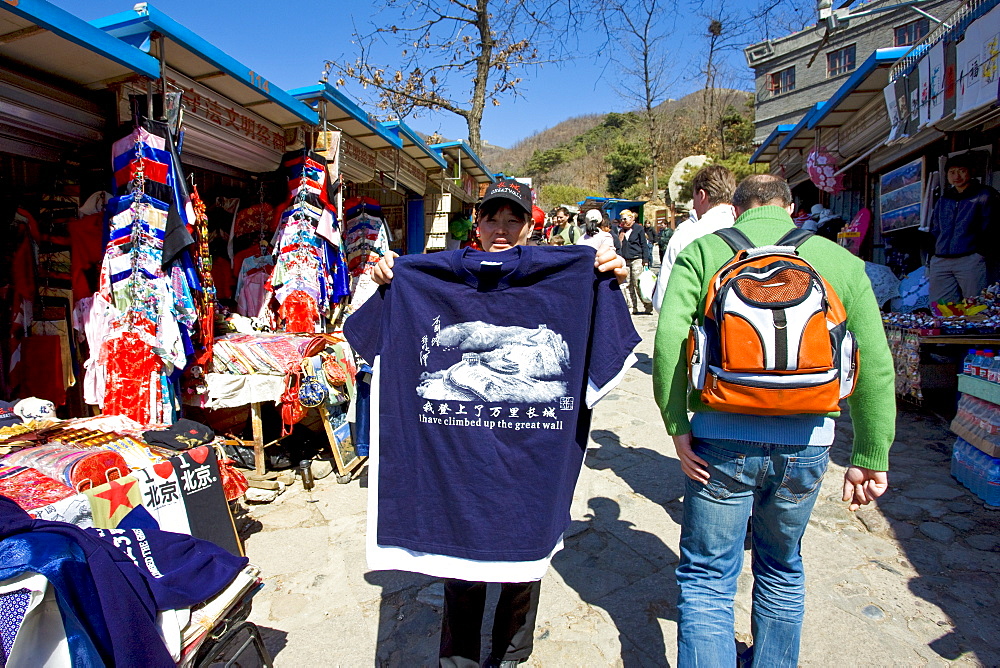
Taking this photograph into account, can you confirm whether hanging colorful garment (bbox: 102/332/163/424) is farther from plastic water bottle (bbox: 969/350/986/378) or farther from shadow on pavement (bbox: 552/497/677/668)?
plastic water bottle (bbox: 969/350/986/378)

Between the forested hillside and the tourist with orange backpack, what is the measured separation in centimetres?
2424

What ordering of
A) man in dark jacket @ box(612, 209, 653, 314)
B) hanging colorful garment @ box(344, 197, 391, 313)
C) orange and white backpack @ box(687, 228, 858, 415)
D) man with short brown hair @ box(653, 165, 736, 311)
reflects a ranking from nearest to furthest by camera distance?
orange and white backpack @ box(687, 228, 858, 415) < man with short brown hair @ box(653, 165, 736, 311) < hanging colorful garment @ box(344, 197, 391, 313) < man in dark jacket @ box(612, 209, 653, 314)

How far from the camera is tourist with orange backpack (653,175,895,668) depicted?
65.8 inches

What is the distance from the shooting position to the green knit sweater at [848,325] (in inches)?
71.8

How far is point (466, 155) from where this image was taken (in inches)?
417

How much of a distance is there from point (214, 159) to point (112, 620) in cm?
410

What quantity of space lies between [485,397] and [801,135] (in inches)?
446

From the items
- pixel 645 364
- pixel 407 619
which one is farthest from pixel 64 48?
pixel 645 364

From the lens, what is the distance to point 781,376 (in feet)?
5.47

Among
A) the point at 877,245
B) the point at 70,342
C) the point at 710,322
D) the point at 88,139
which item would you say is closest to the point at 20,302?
the point at 70,342

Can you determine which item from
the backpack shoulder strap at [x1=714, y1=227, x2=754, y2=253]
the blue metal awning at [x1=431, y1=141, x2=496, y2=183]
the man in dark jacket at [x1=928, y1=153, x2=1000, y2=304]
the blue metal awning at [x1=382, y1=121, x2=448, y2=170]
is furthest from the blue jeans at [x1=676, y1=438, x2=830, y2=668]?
the blue metal awning at [x1=431, y1=141, x2=496, y2=183]

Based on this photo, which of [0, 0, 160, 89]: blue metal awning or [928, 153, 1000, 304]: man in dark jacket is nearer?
[0, 0, 160, 89]: blue metal awning

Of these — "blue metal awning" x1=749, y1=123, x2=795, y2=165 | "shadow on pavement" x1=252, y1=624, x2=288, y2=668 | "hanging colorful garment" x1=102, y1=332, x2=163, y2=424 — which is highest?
"blue metal awning" x1=749, y1=123, x2=795, y2=165

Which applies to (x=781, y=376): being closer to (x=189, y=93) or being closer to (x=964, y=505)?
(x=964, y=505)
